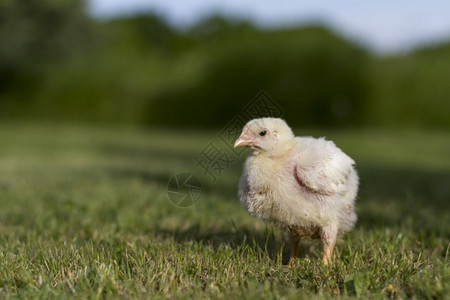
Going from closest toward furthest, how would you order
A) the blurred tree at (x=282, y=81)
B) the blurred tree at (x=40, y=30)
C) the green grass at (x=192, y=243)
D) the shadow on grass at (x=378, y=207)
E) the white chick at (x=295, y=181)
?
1. the green grass at (x=192, y=243)
2. the white chick at (x=295, y=181)
3. the shadow on grass at (x=378, y=207)
4. the blurred tree at (x=40, y=30)
5. the blurred tree at (x=282, y=81)

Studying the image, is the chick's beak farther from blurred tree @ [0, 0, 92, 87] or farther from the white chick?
blurred tree @ [0, 0, 92, 87]

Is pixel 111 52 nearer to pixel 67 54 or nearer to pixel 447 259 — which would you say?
pixel 67 54

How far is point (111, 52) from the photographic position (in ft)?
65.5

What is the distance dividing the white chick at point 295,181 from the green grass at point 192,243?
0.63 feet

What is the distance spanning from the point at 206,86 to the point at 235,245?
15473 millimetres

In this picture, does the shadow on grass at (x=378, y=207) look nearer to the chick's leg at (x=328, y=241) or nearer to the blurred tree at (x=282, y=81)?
the chick's leg at (x=328, y=241)

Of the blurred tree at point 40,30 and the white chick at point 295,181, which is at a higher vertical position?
the blurred tree at point 40,30

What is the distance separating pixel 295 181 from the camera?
247cm

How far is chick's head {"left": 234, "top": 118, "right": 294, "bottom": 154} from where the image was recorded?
98.5 inches

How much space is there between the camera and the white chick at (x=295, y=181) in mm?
2434

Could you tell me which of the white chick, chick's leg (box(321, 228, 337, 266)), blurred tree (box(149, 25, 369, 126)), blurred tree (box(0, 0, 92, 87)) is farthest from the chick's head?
blurred tree (box(149, 25, 369, 126))

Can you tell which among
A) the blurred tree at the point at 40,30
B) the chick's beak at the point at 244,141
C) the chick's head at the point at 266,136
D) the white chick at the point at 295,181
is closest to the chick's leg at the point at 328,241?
the white chick at the point at 295,181

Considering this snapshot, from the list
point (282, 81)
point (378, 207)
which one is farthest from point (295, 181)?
point (282, 81)

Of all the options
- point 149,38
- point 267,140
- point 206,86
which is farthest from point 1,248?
point 149,38
